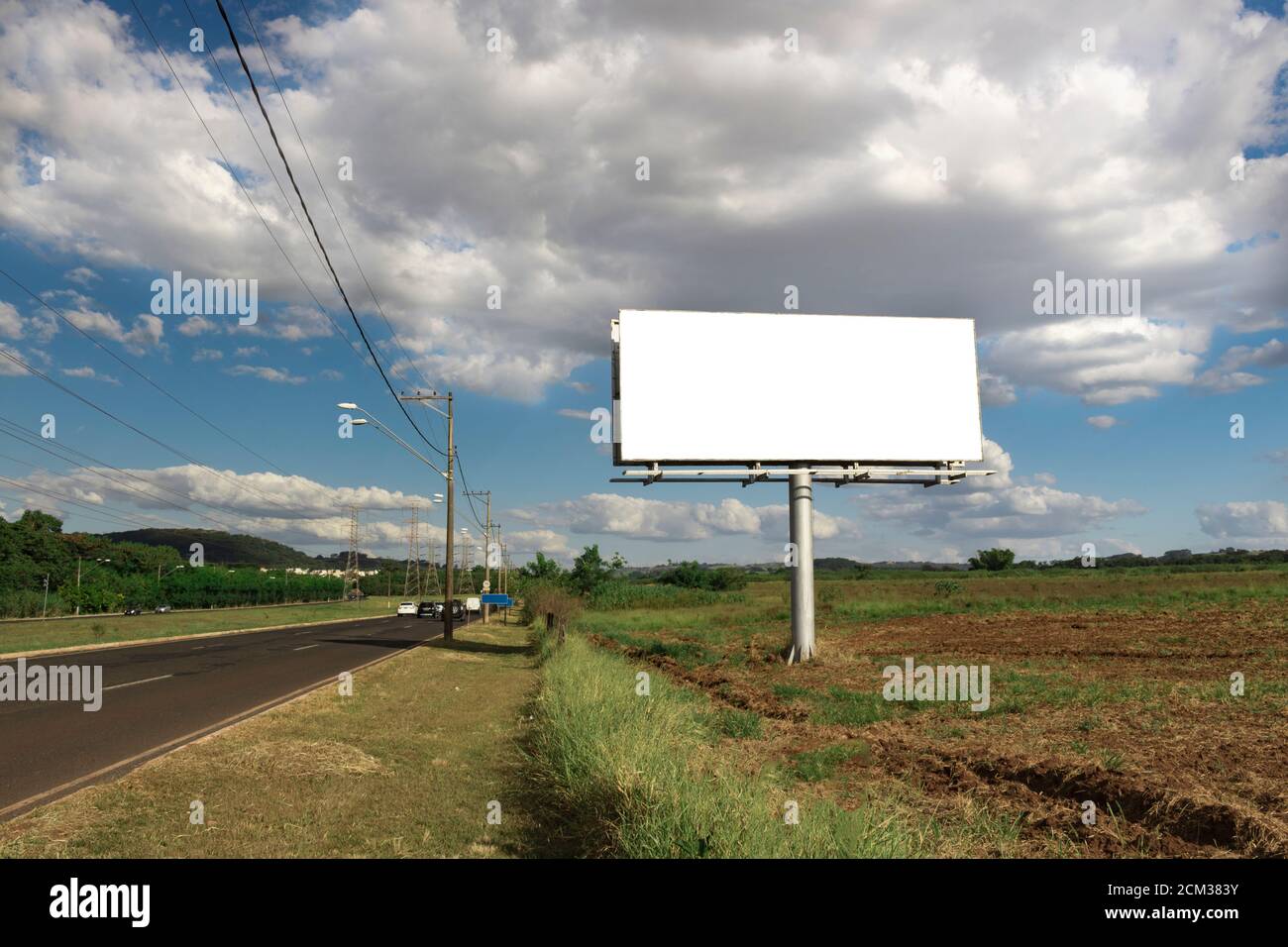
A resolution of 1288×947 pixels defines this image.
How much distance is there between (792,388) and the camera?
2425 centimetres

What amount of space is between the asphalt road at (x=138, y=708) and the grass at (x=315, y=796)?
58cm

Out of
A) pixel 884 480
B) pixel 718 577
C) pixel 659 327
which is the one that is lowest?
pixel 718 577

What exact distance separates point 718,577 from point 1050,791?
247ft

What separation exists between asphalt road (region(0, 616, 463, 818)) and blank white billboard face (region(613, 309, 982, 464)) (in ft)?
36.1

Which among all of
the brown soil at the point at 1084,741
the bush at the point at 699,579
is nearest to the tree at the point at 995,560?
the bush at the point at 699,579

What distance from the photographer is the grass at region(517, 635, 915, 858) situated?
530cm

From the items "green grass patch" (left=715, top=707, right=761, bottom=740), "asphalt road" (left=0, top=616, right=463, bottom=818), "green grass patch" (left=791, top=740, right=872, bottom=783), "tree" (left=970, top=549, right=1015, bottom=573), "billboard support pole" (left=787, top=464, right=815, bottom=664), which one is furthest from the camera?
"tree" (left=970, top=549, right=1015, bottom=573)

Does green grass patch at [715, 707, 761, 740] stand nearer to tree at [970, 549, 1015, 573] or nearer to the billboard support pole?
the billboard support pole

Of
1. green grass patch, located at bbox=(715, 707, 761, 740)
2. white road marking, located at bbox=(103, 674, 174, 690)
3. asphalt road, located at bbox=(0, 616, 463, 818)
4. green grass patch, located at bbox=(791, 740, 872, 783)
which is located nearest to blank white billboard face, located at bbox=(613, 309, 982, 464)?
green grass patch, located at bbox=(715, 707, 761, 740)
